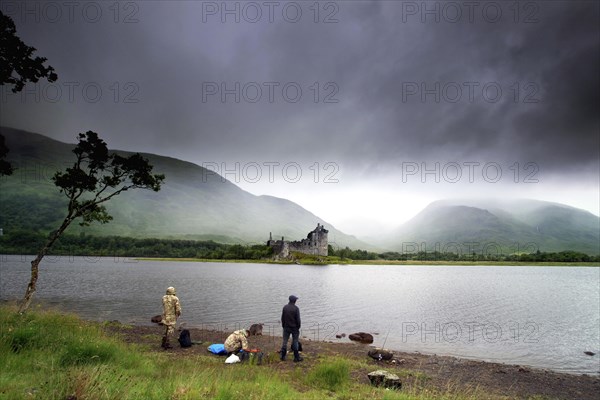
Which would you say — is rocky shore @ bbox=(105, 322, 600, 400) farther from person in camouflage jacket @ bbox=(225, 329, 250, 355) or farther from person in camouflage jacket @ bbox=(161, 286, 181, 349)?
person in camouflage jacket @ bbox=(161, 286, 181, 349)

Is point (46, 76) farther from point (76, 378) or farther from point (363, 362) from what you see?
point (363, 362)

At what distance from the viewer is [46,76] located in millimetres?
17750

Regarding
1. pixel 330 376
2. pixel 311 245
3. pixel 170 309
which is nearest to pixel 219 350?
pixel 170 309

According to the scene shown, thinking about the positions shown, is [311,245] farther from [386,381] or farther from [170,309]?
[386,381]

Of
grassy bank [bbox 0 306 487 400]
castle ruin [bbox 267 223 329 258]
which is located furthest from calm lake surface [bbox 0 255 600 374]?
castle ruin [bbox 267 223 329 258]

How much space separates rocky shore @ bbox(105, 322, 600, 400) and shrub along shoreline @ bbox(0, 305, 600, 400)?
61mm

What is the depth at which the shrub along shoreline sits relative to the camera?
8.08m

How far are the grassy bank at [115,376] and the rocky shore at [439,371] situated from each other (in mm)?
1176

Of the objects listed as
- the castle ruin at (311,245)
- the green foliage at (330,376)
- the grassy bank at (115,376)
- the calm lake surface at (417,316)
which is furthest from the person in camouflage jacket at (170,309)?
the castle ruin at (311,245)

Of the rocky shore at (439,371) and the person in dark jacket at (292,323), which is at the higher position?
the person in dark jacket at (292,323)

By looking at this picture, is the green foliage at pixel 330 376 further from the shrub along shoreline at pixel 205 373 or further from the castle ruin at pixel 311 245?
the castle ruin at pixel 311 245

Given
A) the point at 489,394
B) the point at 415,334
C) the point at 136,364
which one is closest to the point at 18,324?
the point at 136,364

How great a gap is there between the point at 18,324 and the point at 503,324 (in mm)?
39743

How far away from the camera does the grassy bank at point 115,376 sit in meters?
7.60
